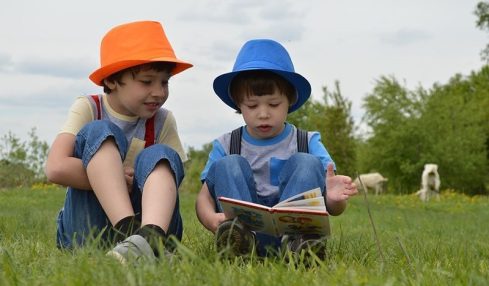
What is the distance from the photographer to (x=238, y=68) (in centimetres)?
381

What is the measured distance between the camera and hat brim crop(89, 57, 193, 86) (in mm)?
3559

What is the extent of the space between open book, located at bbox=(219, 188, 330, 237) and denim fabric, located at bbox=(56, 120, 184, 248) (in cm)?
36

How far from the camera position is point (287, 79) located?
12.5 feet

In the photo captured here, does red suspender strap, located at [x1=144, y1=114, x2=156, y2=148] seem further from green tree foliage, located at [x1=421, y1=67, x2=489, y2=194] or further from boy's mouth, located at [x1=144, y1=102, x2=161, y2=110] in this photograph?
green tree foliage, located at [x1=421, y1=67, x2=489, y2=194]

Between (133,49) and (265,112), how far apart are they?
2.29 feet

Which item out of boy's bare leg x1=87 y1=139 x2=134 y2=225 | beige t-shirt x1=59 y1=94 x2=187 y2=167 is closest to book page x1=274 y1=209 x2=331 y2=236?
boy's bare leg x1=87 y1=139 x2=134 y2=225

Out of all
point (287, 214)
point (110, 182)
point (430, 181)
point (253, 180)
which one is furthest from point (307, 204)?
point (430, 181)

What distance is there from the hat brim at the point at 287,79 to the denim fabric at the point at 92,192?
68cm

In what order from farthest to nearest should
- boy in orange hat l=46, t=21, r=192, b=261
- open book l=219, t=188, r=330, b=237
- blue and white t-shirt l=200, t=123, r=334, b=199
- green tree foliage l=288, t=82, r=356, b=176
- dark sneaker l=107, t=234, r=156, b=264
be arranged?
1. green tree foliage l=288, t=82, r=356, b=176
2. blue and white t-shirt l=200, t=123, r=334, b=199
3. boy in orange hat l=46, t=21, r=192, b=261
4. open book l=219, t=188, r=330, b=237
5. dark sneaker l=107, t=234, r=156, b=264

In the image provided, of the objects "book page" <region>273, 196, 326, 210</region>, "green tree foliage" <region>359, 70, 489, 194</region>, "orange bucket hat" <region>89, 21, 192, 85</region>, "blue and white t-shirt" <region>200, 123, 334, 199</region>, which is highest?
"green tree foliage" <region>359, 70, 489, 194</region>

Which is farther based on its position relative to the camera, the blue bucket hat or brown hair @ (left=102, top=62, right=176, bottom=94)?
the blue bucket hat

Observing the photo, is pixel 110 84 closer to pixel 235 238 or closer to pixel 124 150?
pixel 124 150

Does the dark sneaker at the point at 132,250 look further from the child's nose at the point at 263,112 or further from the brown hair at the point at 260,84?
the brown hair at the point at 260,84

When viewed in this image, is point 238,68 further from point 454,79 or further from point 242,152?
point 454,79
